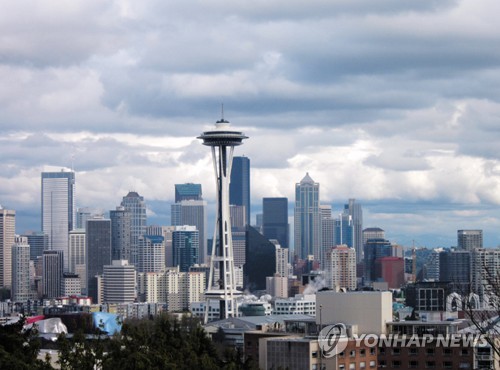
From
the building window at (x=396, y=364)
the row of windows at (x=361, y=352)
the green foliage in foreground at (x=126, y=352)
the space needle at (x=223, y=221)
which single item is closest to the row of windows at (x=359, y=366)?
the row of windows at (x=361, y=352)

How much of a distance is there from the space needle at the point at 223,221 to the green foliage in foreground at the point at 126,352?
96486 mm

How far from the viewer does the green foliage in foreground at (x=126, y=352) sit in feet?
105

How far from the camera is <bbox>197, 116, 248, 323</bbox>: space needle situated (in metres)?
134

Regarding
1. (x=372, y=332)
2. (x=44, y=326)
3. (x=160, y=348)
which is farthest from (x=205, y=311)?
(x=160, y=348)

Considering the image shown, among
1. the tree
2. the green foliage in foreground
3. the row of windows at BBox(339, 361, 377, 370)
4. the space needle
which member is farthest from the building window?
the space needle

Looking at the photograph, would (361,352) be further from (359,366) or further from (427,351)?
(427,351)

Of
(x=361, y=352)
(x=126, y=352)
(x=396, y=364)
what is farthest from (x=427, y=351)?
(x=126, y=352)

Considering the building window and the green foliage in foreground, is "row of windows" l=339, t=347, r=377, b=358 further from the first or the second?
the green foliage in foreground

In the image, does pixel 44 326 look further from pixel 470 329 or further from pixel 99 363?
pixel 99 363

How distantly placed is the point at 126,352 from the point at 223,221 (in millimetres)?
106313

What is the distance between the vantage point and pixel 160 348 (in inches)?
1358

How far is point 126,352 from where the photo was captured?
3281 cm

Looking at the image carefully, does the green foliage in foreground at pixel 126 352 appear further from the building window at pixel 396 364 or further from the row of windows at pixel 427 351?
the building window at pixel 396 364

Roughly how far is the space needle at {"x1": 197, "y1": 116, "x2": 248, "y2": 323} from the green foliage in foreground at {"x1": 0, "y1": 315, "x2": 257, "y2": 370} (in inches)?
3799
